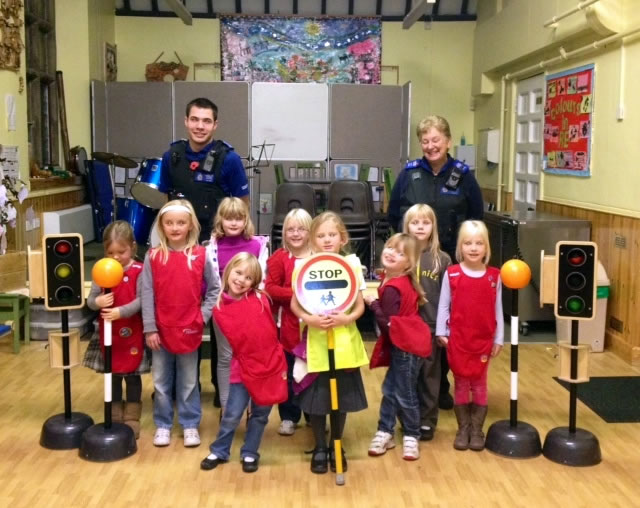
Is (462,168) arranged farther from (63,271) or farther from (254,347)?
(63,271)

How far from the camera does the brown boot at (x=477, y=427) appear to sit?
376 centimetres

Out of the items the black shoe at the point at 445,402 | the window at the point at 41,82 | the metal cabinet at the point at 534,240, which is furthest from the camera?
the window at the point at 41,82

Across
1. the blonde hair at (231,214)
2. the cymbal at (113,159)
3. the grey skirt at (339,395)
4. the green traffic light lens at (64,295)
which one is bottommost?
the grey skirt at (339,395)

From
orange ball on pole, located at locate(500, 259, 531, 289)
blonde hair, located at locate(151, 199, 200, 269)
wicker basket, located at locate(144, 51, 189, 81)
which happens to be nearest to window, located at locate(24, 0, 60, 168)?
wicker basket, located at locate(144, 51, 189, 81)

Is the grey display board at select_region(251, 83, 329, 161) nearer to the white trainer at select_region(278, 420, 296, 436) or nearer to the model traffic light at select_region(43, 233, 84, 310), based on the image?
the white trainer at select_region(278, 420, 296, 436)

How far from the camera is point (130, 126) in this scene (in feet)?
31.9

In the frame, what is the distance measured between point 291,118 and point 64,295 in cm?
645

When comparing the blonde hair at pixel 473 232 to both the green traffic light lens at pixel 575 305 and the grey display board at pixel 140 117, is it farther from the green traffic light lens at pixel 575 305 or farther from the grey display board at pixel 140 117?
the grey display board at pixel 140 117

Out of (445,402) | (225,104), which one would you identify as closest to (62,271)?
(445,402)

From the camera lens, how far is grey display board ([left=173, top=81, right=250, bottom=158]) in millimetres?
9617

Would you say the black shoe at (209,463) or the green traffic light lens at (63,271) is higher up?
the green traffic light lens at (63,271)

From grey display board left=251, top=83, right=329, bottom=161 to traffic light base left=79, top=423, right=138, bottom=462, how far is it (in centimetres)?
646

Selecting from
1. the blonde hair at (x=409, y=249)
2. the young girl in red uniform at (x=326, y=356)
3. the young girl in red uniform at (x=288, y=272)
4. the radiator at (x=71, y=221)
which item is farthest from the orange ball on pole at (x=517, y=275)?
the radiator at (x=71, y=221)

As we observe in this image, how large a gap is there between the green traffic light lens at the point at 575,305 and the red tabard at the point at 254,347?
136 centimetres
